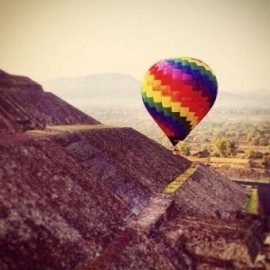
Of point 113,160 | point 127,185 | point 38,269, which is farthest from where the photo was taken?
point 113,160

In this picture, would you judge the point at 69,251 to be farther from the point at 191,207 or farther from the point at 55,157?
the point at 191,207

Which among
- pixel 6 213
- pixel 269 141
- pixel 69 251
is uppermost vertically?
pixel 6 213

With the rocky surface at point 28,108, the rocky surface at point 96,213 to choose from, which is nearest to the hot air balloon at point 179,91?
the rocky surface at point 96,213

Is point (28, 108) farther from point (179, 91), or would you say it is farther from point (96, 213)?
point (96, 213)

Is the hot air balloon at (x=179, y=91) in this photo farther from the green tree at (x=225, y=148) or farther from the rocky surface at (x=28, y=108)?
the green tree at (x=225, y=148)

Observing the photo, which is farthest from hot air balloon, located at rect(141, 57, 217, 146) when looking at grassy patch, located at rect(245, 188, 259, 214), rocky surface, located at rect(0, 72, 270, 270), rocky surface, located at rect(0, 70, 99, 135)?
rocky surface, located at rect(0, 70, 99, 135)

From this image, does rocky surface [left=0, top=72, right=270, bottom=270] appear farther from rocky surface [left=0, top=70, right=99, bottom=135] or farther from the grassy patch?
the grassy patch

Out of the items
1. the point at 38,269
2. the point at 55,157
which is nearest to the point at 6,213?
the point at 38,269
